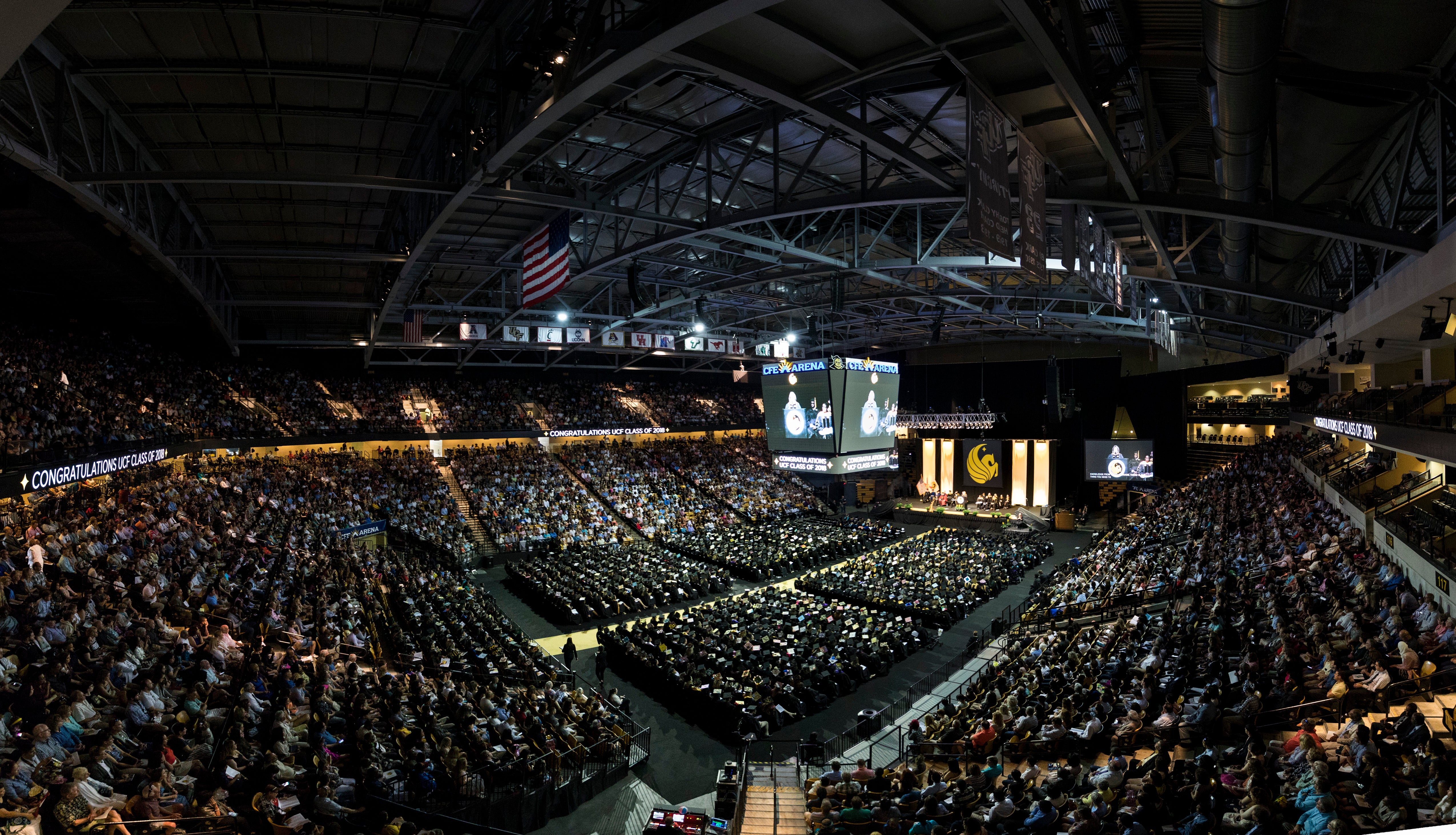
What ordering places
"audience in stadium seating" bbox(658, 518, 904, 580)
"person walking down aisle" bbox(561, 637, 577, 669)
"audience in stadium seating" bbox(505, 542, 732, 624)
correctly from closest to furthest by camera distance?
"person walking down aisle" bbox(561, 637, 577, 669) → "audience in stadium seating" bbox(505, 542, 732, 624) → "audience in stadium seating" bbox(658, 518, 904, 580)

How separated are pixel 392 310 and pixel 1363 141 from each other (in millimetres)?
25196

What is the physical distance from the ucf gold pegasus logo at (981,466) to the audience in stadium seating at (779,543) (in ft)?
27.5

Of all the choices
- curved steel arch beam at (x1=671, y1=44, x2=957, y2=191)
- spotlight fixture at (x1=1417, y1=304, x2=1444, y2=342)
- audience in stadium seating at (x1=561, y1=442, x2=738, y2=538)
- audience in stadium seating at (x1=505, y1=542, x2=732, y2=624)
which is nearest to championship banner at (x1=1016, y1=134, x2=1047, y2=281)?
curved steel arch beam at (x1=671, y1=44, x2=957, y2=191)

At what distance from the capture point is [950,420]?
37688mm

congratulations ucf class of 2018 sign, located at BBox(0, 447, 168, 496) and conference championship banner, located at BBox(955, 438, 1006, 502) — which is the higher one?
congratulations ucf class of 2018 sign, located at BBox(0, 447, 168, 496)

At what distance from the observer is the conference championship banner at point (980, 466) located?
41594 millimetres

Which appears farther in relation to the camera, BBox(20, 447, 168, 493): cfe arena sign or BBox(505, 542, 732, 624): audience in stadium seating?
BBox(505, 542, 732, 624): audience in stadium seating

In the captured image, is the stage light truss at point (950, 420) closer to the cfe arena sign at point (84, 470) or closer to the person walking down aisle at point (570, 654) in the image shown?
the person walking down aisle at point (570, 654)

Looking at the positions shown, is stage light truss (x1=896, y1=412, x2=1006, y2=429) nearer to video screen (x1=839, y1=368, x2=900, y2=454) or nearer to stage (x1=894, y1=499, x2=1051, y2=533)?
stage (x1=894, y1=499, x2=1051, y2=533)

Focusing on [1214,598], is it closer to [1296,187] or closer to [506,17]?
[1296,187]

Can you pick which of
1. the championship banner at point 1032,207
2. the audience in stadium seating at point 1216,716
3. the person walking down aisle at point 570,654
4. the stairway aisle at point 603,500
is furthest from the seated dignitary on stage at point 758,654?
the stairway aisle at point 603,500

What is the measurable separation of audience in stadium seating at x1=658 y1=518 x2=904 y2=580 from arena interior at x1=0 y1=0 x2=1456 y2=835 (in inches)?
13.5

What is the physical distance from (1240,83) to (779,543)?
81.3ft

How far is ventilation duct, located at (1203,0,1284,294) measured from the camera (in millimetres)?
5184
